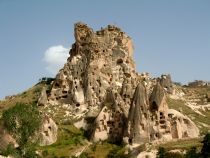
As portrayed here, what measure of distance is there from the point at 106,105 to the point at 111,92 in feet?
6.23

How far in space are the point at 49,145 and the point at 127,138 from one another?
9429 mm

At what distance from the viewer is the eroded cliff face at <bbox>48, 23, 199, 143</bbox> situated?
68562 millimetres

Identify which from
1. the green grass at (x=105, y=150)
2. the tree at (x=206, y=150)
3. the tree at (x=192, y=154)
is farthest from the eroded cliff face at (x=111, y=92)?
the tree at (x=206, y=150)

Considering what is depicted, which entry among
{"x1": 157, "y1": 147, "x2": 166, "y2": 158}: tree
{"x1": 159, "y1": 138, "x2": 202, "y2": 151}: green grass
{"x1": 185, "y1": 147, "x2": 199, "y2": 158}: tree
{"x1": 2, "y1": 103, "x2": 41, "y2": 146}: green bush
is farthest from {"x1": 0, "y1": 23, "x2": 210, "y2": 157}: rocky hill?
{"x1": 185, "y1": 147, "x2": 199, "y2": 158}: tree

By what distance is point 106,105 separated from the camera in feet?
237

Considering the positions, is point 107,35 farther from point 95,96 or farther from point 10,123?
point 10,123

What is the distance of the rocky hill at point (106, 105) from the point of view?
67.8m

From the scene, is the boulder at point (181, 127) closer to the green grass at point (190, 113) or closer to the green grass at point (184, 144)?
the green grass at point (184, 144)

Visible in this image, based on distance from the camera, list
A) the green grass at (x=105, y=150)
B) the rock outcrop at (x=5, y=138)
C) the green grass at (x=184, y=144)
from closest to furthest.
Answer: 1. the green grass at (x=184, y=144)
2. the green grass at (x=105, y=150)
3. the rock outcrop at (x=5, y=138)

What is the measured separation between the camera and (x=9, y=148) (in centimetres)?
5991

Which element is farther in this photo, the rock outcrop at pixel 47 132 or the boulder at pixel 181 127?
the boulder at pixel 181 127

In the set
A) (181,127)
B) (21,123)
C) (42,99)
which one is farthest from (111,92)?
(21,123)

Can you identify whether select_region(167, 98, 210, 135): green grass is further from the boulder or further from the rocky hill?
the boulder

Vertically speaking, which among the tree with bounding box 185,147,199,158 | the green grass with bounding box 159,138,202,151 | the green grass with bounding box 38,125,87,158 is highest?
the green grass with bounding box 38,125,87,158
